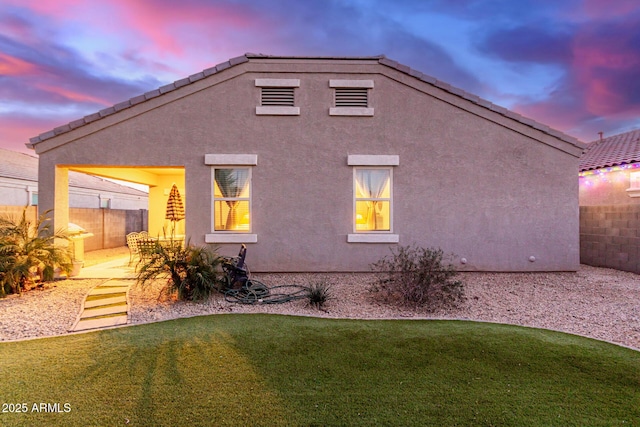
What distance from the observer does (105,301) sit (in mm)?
6410

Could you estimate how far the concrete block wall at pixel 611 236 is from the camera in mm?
8914

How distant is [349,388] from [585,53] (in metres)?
15.2

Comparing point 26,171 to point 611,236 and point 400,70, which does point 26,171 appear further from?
point 611,236

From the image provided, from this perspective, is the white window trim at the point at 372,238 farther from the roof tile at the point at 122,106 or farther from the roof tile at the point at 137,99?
the roof tile at the point at 122,106

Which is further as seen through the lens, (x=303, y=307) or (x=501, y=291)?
(x=501, y=291)

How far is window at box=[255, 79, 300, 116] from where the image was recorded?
8.52 m

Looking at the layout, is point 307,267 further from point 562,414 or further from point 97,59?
point 97,59

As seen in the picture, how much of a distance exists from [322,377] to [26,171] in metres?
22.7

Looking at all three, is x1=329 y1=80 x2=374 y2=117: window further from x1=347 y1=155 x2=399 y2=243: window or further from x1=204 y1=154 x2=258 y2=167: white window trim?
x1=204 y1=154 x2=258 y2=167: white window trim

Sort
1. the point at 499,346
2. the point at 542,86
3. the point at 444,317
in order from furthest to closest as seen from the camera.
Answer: the point at 542,86, the point at 444,317, the point at 499,346

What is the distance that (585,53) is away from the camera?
38.5 ft

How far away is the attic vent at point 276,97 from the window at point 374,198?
2598 mm

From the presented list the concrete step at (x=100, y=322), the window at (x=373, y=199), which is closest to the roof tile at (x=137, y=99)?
the concrete step at (x=100, y=322)

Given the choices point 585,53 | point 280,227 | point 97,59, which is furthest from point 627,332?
point 97,59
